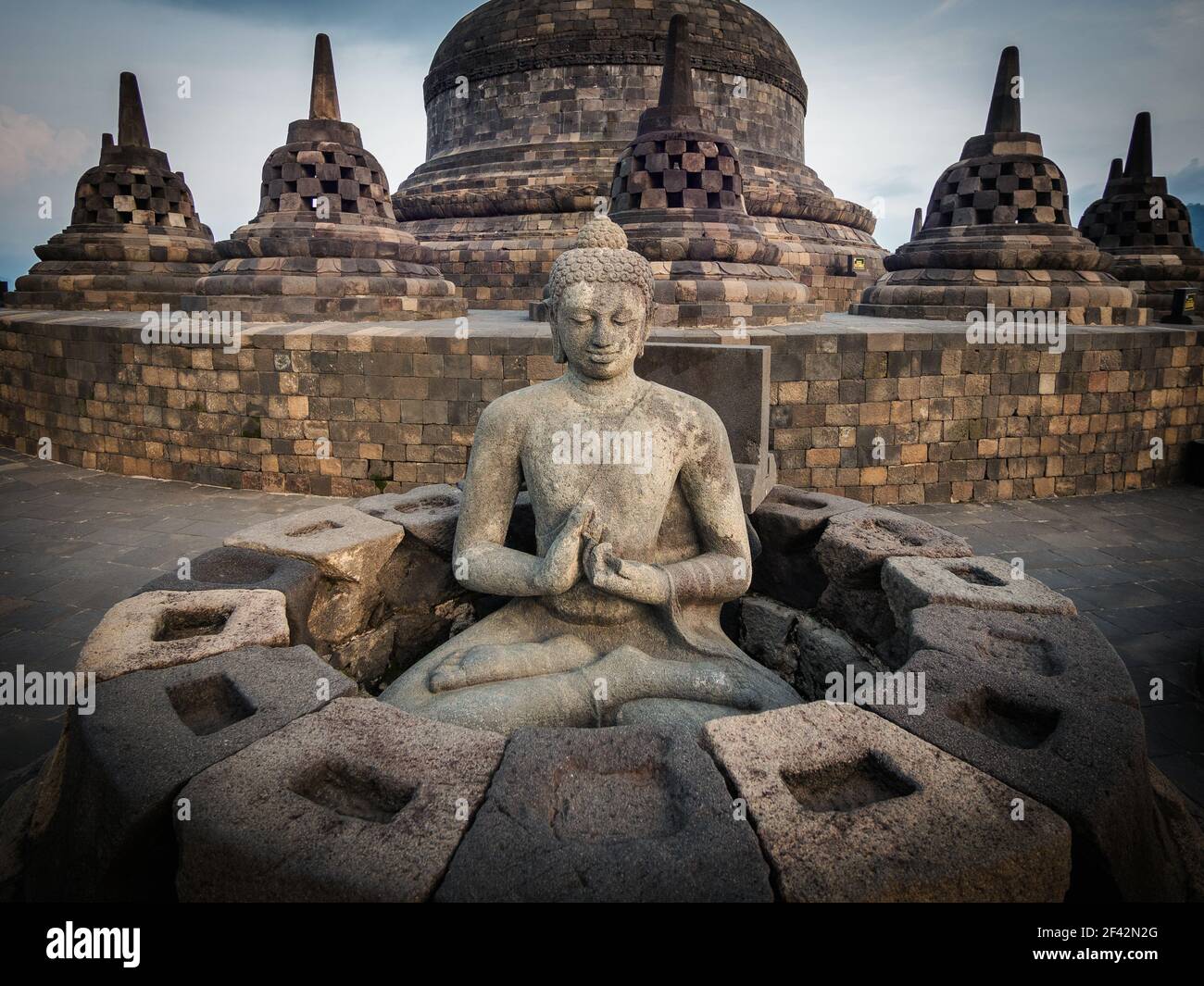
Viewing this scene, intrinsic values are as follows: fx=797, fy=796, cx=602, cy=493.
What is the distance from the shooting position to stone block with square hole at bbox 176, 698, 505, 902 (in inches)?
59.9

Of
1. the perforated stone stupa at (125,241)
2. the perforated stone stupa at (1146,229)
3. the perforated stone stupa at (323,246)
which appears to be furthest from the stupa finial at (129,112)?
the perforated stone stupa at (1146,229)

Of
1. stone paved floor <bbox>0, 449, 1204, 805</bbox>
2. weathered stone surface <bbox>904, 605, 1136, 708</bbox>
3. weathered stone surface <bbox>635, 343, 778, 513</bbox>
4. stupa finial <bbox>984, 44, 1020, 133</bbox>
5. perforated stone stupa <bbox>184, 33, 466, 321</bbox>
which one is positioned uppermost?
stupa finial <bbox>984, 44, 1020, 133</bbox>

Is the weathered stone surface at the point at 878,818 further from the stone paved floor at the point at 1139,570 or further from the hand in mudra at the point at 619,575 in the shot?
the stone paved floor at the point at 1139,570

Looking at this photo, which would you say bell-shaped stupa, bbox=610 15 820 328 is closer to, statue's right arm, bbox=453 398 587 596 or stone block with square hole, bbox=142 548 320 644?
statue's right arm, bbox=453 398 587 596

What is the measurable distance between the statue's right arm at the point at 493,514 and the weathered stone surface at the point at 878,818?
0.90 meters

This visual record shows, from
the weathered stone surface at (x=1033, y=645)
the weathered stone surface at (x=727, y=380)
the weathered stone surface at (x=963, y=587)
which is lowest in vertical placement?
the weathered stone surface at (x=1033, y=645)

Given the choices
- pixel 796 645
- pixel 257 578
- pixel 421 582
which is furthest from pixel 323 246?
pixel 796 645

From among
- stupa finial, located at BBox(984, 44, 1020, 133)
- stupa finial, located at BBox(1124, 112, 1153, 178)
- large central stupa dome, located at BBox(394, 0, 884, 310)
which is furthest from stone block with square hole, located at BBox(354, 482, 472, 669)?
stupa finial, located at BBox(1124, 112, 1153, 178)

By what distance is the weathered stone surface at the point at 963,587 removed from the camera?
2586 millimetres

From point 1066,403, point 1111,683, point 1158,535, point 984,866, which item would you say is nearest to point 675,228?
point 1066,403

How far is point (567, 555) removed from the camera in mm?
2410

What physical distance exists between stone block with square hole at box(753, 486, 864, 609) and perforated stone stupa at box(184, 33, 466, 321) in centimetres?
694

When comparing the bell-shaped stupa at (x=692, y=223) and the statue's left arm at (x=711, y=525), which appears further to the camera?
the bell-shaped stupa at (x=692, y=223)

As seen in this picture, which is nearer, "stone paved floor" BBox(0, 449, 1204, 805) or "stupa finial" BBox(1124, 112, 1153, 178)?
"stone paved floor" BBox(0, 449, 1204, 805)
